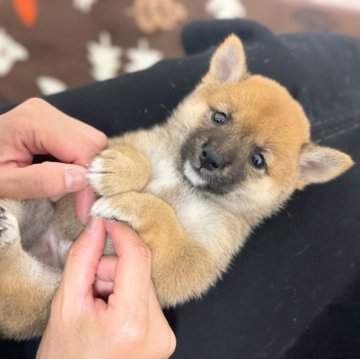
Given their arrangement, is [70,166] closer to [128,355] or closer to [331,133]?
[128,355]

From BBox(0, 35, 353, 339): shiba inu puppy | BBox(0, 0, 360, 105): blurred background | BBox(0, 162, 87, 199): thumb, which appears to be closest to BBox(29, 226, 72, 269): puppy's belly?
BBox(0, 35, 353, 339): shiba inu puppy

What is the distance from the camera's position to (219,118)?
5.89 ft

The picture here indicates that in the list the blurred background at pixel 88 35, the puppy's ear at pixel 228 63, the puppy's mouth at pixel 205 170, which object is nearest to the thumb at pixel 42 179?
the puppy's mouth at pixel 205 170

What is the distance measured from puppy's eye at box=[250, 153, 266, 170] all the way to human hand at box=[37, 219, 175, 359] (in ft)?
1.98

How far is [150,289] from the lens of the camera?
1417mm

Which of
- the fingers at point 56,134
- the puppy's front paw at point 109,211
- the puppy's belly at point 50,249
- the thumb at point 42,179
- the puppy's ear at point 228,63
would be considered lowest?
the puppy's belly at point 50,249

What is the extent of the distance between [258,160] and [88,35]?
7.31 feet

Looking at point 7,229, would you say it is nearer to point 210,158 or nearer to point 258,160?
point 210,158

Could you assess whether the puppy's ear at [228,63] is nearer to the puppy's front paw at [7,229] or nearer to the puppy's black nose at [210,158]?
the puppy's black nose at [210,158]

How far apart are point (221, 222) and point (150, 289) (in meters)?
0.46

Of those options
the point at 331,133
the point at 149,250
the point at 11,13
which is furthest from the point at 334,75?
the point at 11,13

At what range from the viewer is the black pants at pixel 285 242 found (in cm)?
171

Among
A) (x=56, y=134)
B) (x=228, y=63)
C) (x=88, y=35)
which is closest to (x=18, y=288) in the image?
(x=56, y=134)

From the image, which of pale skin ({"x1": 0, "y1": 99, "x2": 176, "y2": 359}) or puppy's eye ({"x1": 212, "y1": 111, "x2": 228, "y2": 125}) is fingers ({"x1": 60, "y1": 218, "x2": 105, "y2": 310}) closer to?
pale skin ({"x1": 0, "y1": 99, "x2": 176, "y2": 359})
